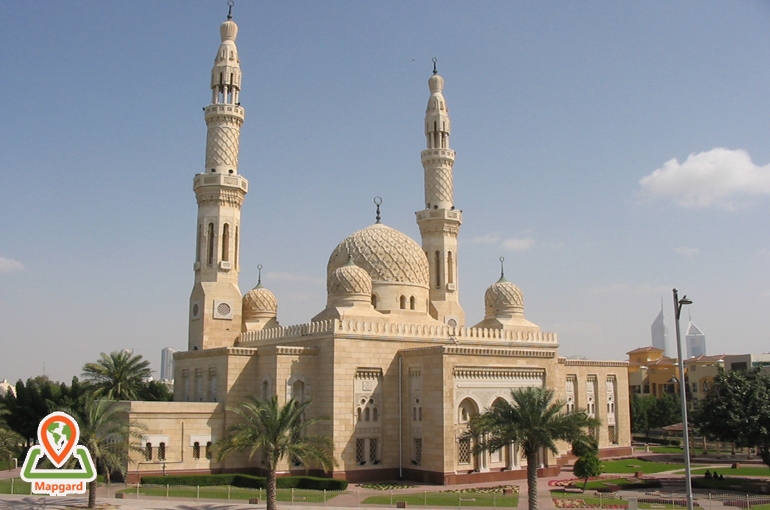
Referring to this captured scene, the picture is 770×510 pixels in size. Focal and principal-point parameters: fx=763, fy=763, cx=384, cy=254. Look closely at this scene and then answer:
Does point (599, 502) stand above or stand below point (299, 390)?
below

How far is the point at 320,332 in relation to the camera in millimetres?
30375

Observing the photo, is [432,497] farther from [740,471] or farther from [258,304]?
[740,471]

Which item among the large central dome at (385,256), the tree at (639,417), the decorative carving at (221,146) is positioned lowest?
the tree at (639,417)

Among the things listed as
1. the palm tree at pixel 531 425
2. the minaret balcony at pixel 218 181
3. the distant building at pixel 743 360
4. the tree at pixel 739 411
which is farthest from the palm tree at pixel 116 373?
the distant building at pixel 743 360

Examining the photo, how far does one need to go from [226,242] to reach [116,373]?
28.0 ft

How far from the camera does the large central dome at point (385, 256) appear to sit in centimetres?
3578

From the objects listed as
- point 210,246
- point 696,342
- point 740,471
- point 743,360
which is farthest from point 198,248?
point 696,342

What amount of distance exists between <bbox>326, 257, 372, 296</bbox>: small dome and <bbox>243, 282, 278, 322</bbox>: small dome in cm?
530

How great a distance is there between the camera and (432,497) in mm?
24391

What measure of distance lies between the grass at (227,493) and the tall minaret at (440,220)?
14541 mm

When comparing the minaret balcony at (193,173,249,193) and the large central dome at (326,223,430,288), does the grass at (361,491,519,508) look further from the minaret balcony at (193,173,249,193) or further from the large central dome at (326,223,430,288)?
the minaret balcony at (193,173,249,193)

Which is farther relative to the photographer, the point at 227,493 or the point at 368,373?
the point at 368,373

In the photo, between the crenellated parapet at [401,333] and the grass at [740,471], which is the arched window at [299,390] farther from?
the grass at [740,471]

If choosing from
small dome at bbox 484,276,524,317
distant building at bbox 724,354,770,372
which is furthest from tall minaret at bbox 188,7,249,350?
distant building at bbox 724,354,770,372
